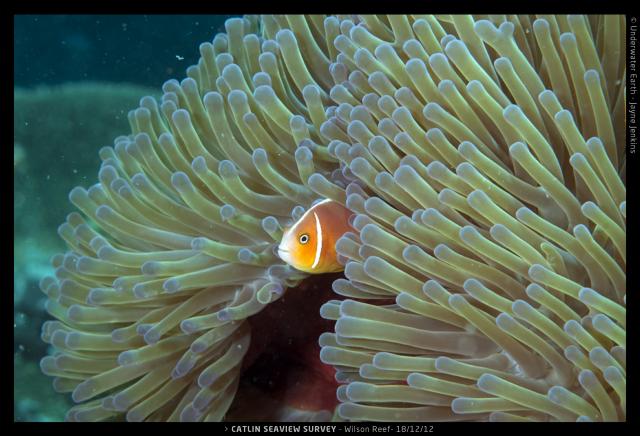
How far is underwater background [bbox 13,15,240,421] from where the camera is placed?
2.60 m

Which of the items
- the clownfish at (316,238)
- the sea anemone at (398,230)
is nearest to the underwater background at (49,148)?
the sea anemone at (398,230)

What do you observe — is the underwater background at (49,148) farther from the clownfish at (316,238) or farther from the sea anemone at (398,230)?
the clownfish at (316,238)

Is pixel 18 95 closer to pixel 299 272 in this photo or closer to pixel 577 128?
pixel 299 272

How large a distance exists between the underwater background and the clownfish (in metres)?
1.44

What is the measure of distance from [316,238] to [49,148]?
2.32 m

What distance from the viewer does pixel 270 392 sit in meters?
1.99

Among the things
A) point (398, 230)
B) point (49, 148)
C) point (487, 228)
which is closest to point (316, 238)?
point (398, 230)

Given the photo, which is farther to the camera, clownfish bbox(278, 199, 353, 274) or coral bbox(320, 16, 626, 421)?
clownfish bbox(278, 199, 353, 274)

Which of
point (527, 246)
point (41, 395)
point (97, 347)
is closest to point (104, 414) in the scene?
point (97, 347)

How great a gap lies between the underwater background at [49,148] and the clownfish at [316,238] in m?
1.44

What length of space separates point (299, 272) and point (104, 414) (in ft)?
2.85

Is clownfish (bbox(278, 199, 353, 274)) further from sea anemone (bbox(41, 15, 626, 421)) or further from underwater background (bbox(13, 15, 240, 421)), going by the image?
underwater background (bbox(13, 15, 240, 421))

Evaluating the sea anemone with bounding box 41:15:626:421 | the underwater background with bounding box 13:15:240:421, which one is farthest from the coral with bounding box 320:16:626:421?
the underwater background with bounding box 13:15:240:421

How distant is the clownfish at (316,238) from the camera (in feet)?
5.14
